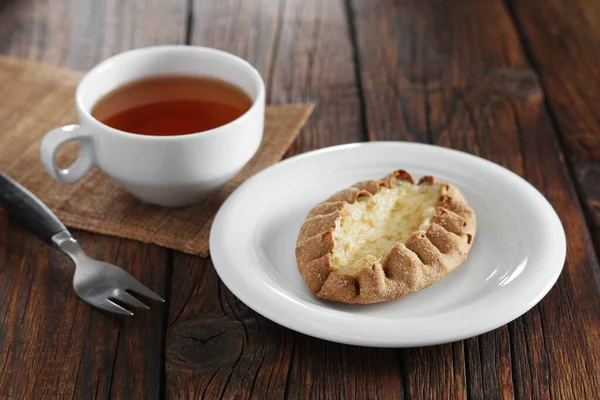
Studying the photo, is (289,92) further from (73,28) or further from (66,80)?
(73,28)

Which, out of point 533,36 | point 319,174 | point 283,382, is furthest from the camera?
point 533,36

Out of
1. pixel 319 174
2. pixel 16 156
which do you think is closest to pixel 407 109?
pixel 319 174

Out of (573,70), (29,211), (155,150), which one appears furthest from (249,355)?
(573,70)

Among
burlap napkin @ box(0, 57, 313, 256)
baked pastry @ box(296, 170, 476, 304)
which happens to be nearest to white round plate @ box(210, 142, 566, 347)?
baked pastry @ box(296, 170, 476, 304)

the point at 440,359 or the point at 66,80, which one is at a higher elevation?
the point at 440,359

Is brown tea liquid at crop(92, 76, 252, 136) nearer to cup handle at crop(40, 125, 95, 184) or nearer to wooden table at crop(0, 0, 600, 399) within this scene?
cup handle at crop(40, 125, 95, 184)

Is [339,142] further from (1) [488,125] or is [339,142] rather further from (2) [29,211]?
(2) [29,211]
